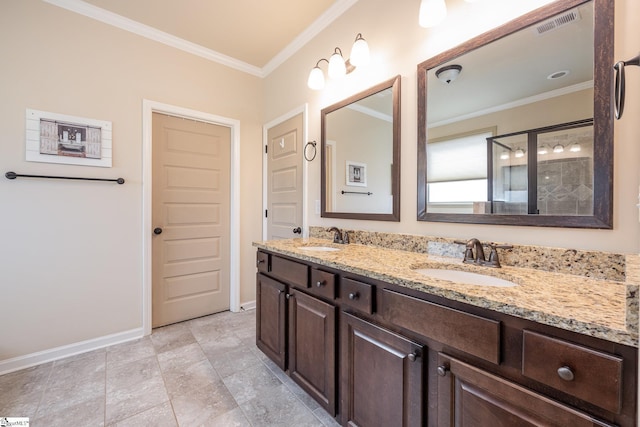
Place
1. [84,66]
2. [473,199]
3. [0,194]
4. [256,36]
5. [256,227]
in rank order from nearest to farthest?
[473,199] → [0,194] → [84,66] → [256,36] → [256,227]

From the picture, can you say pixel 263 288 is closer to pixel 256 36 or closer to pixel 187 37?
pixel 256 36

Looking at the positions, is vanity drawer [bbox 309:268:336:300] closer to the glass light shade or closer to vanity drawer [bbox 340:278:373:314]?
vanity drawer [bbox 340:278:373:314]

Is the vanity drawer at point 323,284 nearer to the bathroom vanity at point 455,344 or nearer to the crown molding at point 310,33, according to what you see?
the bathroom vanity at point 455,344

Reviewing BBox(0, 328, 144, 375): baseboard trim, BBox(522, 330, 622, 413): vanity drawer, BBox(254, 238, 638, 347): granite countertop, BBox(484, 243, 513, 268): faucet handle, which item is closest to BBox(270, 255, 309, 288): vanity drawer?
BBox(254, 238, 638, 347): granite countertop

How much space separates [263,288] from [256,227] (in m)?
1.33

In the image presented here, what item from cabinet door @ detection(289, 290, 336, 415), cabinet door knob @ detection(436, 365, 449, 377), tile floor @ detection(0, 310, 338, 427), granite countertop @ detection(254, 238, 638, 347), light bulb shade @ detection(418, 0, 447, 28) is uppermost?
light bulb shade @ detection(418, 0, 447, 28)

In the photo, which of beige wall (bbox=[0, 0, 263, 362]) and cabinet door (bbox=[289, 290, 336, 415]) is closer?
cabinet door (bbox=[289, 290, 336, 415])

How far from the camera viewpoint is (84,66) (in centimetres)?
212

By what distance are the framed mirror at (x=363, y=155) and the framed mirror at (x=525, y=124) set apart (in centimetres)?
20

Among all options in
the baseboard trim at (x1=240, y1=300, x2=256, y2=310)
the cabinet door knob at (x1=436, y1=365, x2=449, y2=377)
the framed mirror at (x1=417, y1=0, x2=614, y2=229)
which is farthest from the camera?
the baseboard trim at (x1=240, y1=300, x2=256, y2=310)

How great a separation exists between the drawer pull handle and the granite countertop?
0.10 meters

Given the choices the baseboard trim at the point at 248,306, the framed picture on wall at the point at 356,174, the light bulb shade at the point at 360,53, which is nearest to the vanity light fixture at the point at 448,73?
the light bulb shade at the point at 360,53

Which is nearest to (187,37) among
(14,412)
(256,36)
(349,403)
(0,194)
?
(256,36)

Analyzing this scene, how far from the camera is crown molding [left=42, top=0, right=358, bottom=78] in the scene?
2.07 meters
